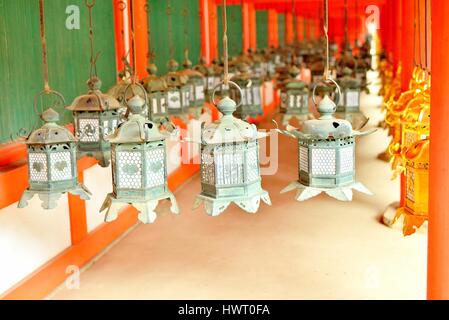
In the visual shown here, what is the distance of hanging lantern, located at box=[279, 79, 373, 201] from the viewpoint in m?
2.93

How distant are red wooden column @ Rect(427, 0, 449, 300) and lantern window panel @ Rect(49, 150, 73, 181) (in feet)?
6.03

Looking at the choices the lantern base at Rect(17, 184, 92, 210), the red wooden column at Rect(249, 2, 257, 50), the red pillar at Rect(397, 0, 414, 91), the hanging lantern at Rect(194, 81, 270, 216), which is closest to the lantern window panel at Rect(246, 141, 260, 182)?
the hanging lantern at Rect(194, 81, 270, 216)

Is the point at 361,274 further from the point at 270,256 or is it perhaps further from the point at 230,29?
the point at 230,29

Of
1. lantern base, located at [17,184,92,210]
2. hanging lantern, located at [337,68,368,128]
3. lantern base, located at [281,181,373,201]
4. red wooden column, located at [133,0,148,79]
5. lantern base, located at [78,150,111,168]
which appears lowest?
lantern base, located at [17,184,92,210]

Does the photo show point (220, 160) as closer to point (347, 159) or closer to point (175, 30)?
point (347, 159)

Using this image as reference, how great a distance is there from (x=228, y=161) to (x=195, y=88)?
10.1 ft

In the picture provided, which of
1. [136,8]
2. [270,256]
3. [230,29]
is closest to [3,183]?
[270,256]

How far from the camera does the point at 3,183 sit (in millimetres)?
4336

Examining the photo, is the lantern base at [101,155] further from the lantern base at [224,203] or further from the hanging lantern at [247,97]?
the hanging lantern at [247,97]

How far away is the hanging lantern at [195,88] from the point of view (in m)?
5.72

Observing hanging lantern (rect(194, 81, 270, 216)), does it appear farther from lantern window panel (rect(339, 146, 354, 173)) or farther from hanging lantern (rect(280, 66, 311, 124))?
hanging lantern (rect(280, 66, 311, 124))

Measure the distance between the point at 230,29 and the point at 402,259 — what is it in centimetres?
806

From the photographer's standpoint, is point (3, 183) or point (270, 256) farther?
point (270, 256)

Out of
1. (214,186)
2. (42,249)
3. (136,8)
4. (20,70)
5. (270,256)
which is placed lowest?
(270,256)
